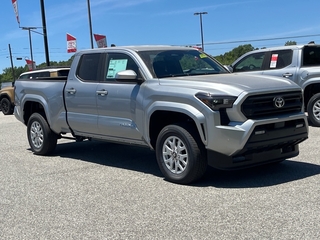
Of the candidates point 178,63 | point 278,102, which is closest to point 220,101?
point 278,102

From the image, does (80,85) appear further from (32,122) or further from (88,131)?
(32,122)

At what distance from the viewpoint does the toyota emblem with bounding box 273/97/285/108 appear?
19.9 ft

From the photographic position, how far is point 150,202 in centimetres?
560

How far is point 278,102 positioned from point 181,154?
1.42 meters

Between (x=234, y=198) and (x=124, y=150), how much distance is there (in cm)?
410

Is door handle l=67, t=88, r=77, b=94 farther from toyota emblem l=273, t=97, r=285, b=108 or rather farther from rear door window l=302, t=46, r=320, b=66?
rear door window l=302, t=46, r=320, b=66

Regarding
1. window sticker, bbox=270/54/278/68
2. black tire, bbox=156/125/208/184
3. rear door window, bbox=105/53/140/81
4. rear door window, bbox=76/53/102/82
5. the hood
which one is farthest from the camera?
window sticker, bbox=270/54/278/68

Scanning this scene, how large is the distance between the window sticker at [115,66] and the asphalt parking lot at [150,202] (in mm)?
1527

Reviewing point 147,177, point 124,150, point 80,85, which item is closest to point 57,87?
point 80,85

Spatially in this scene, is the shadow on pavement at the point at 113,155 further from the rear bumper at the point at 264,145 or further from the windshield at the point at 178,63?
the windshield at the point at 178,63

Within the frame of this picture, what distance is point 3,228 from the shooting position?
195 inches

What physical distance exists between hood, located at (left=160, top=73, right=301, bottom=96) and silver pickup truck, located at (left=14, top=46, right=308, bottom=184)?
0.01 meters

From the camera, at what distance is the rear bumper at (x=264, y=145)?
5.86 metres

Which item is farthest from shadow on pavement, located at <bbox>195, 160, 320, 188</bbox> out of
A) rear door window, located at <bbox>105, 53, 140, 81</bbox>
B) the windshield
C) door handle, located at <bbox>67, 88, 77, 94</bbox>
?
door handle, located at <bbox>67, 88, 77, 94</bbox>
